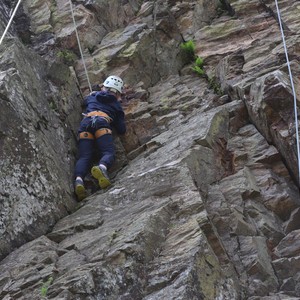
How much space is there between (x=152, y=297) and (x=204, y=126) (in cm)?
393

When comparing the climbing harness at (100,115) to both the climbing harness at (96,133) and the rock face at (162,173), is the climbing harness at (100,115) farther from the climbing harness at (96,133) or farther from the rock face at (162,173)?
the rock face at (162,173)

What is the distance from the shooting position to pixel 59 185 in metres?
7.86

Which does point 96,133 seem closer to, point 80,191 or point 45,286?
point 80,191

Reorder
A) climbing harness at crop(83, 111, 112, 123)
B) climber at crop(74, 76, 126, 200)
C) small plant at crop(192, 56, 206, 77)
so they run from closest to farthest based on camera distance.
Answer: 1. climber at crop(74, 76, 126, 200)
2. climbing harness at crop(83, 111, 112, 123)
3. small plant at crop(192, 56, 206, 77)

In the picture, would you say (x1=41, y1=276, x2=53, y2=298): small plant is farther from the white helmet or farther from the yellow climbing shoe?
the white helmet

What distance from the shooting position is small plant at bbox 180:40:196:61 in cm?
1240

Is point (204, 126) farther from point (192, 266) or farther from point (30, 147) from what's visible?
point (192, 266)

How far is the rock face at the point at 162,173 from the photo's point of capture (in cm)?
568

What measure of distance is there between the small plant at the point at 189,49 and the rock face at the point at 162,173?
0.13 metres

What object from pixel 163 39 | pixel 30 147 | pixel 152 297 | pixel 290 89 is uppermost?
pixel 163 39

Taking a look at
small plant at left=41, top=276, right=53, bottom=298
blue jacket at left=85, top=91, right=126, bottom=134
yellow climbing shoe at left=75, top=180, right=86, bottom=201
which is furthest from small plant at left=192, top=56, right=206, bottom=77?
small plant at left=41, top=276, right=53, bottom=298

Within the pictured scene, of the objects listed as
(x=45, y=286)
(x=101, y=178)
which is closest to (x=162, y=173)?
(x=101, y=178)

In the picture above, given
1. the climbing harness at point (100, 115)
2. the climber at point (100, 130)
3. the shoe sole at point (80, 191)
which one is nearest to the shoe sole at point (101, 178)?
the climber at point (100, 130)

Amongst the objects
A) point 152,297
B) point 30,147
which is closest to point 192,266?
point 152,297
